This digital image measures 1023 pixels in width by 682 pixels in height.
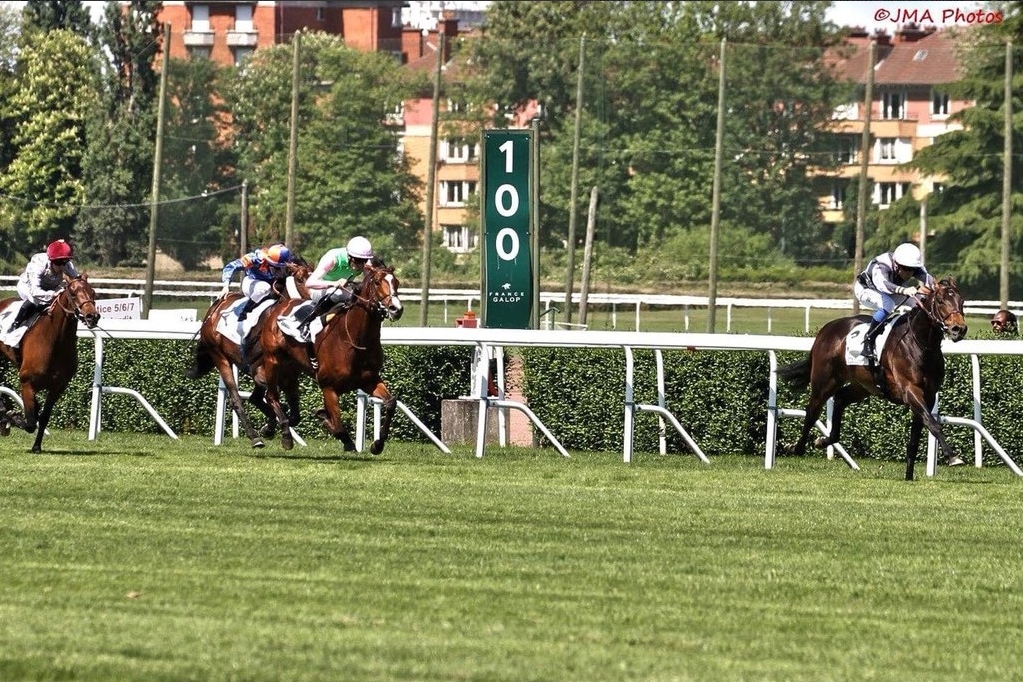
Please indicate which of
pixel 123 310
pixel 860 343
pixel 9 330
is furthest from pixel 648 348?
pixel 123 310

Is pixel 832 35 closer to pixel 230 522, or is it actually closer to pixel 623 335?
pixel 623 335

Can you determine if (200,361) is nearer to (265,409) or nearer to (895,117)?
(265,409)

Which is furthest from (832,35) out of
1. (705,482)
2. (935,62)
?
(705,482)

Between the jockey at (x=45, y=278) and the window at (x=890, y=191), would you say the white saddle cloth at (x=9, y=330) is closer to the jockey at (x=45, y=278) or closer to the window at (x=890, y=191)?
the jockey at (x=45, y=278)

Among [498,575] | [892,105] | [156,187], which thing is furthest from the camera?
[892,105]

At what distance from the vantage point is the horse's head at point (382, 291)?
13852 mm

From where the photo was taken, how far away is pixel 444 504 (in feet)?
35.4

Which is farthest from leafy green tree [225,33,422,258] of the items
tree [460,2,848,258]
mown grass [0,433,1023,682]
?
mown grass [0,433,1023,682]

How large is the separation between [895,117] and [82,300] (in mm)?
35186

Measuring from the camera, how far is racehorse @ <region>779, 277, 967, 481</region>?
13422 mm

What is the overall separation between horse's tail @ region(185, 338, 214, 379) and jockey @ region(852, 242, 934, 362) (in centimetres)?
490

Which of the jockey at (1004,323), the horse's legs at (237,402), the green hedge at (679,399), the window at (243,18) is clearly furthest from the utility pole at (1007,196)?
the window at (243,18)

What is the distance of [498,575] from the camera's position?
802cm

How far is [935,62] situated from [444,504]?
38.9 meters
